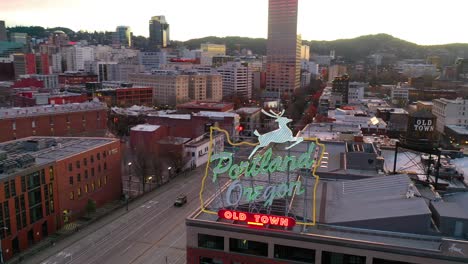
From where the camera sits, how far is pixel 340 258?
2730 centimetres

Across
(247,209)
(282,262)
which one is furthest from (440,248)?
(247,209)

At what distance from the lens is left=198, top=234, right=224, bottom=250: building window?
30297 mm

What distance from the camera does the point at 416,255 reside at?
25.1m

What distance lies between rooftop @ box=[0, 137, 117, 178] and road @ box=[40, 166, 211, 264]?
10230 mm

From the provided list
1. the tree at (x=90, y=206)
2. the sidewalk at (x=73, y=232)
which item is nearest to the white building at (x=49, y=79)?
the sidewalk at (x=73, y=232)

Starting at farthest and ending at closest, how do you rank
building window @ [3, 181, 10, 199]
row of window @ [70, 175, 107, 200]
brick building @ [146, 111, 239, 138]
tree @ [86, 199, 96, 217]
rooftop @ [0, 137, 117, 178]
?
brick building @ [146, 111, 239, 138] < tree @ [86, 199, 96, 217] < row of window @ [70, 175, 107, 200] < rooftop @ [0, 137, 117, 178] < building window @ [3, 181, 10, 199]

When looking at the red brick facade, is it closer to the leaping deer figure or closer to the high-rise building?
the leaping deer figure

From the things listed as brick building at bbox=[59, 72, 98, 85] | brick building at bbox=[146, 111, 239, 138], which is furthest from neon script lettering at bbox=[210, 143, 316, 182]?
brick building at bbox=[59, 72, 98, 85]

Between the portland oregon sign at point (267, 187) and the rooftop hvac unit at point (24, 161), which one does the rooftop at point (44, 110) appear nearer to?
the rooftop hvac unit at point (24, 161)

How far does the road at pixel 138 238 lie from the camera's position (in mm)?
41188

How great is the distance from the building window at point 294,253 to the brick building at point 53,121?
63.5 meters

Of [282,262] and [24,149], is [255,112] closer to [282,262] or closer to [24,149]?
[24,149]

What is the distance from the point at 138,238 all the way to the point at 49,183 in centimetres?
1317

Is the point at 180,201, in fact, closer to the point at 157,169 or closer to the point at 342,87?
the point at 157,169
